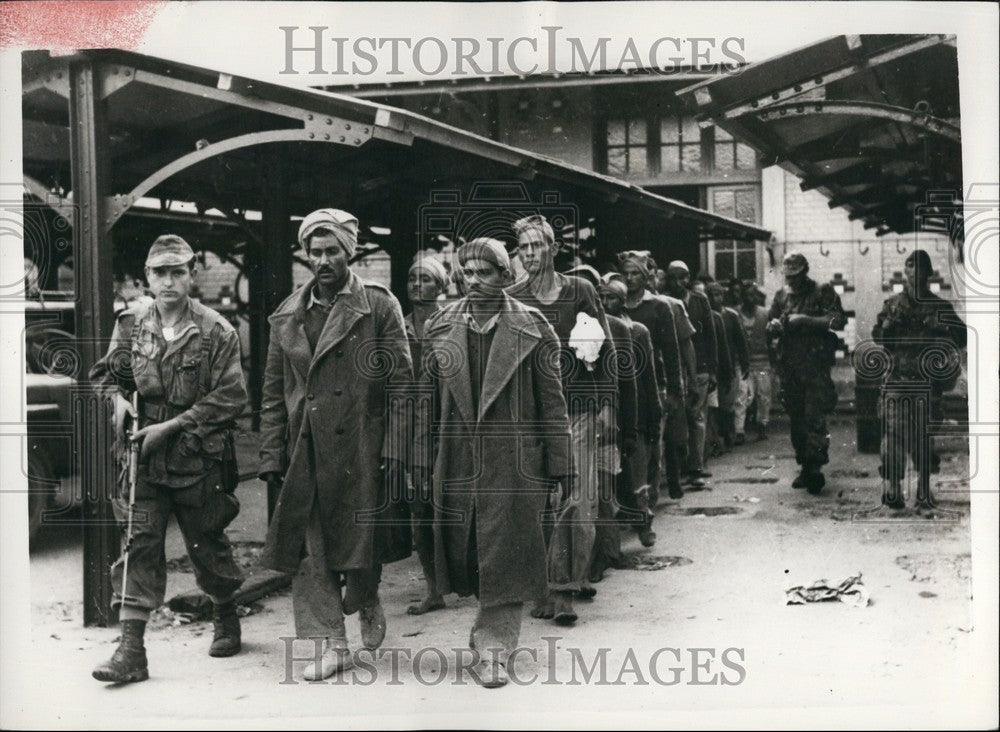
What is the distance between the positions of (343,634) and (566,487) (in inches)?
50.7

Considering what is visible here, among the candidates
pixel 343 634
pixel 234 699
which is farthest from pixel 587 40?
pixel 234 699

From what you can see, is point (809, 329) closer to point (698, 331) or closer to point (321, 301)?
point (698, 331)

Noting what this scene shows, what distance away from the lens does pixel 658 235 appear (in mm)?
7895

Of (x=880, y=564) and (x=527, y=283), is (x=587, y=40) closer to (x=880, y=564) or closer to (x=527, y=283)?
(x=527, y=283)

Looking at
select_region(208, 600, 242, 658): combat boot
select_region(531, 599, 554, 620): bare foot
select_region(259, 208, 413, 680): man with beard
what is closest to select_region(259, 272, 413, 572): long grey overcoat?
select_region(259, 208, 413, 680): man with beard

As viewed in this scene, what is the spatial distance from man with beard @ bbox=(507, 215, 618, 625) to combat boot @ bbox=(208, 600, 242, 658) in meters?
1.61

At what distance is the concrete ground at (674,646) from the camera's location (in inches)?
201

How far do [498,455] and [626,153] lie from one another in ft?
10.0

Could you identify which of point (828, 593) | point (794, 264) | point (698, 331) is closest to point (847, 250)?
point (794, 264)

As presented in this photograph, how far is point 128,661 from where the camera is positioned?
5.23m

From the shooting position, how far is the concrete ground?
511 centimetres

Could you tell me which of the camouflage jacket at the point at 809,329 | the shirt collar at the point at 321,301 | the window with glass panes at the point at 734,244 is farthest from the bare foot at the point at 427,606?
the window with glass panes at the point at 734,244

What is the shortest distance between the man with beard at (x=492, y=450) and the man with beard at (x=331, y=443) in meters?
0.23

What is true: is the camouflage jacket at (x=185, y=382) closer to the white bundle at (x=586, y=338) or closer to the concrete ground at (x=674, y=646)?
the concrete ground at (x=674, y=646)
